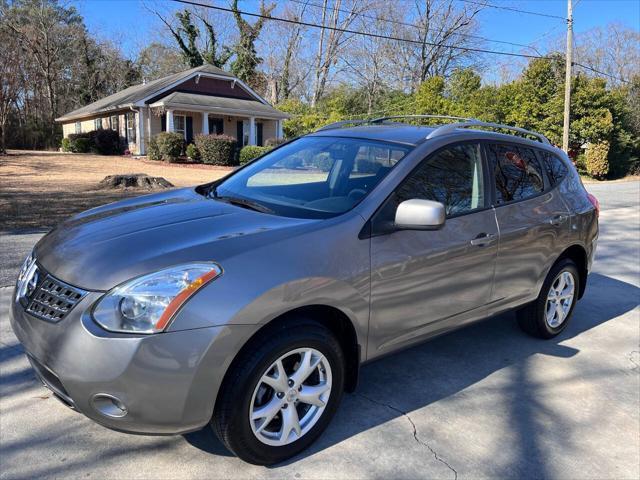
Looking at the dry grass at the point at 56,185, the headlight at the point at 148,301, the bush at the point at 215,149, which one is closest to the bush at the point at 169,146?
the dry grass at the point at 56,185

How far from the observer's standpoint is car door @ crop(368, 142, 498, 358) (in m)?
3.02

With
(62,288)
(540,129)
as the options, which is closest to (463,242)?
(62,288)

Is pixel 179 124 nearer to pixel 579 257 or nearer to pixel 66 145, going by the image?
pixel 66 145

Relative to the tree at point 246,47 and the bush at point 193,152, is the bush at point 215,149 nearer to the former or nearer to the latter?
the bush at point 193,152

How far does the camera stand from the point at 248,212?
3121mm

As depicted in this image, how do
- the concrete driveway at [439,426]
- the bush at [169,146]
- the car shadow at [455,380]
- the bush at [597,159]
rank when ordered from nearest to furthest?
the concrete driveway at [439,426], the car shadow at [455,380], the bush at [169,146], the bush at [597,159]

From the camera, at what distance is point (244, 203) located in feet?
11.0

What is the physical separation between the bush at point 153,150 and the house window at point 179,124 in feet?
11.1

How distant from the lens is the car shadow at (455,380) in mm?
2992

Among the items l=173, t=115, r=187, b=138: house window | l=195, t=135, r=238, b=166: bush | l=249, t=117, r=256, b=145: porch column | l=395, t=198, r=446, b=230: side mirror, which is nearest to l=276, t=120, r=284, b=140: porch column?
l=249, t=117, r=256, b=145: porch column

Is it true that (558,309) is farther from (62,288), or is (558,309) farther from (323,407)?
(62,288)

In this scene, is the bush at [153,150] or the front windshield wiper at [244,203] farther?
the bush at [153,150]

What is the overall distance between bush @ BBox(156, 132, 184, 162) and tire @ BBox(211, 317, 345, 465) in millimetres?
24753

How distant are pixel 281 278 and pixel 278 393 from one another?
60 cm
